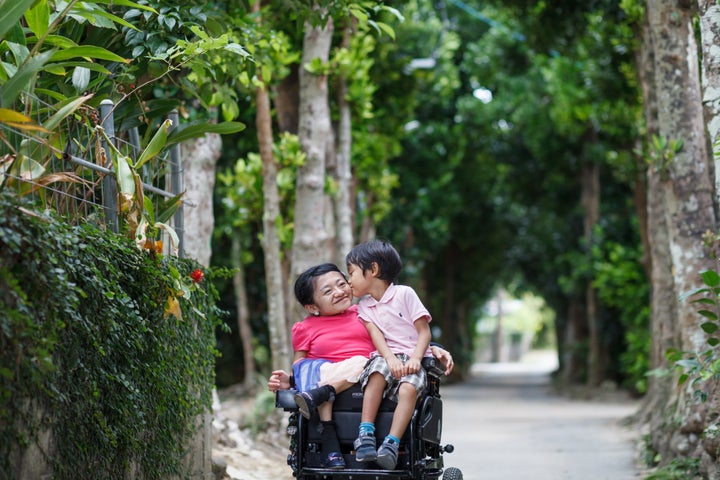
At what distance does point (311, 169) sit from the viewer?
11289 millimetres

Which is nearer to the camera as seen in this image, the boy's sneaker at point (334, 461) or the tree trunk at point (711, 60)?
the boy's sneaker at point (334, 461)

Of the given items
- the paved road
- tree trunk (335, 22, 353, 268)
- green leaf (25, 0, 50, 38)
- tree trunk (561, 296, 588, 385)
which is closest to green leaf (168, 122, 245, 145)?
green leaf (25, 0, 50, 38)

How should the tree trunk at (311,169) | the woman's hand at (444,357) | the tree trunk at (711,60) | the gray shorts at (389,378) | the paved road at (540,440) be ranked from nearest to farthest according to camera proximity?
the gray shorts at (389,378), the woman's hand at (444,357), the tree trunk at (711,60), the paved road at (540,440), the tree trunk at (311,169)

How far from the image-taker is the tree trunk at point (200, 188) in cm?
1005

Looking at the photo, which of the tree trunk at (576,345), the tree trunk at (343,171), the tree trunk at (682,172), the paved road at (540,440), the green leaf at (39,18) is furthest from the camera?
the tree trunk at (576,345)

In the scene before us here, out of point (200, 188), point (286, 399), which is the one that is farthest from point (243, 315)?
point (286, 399)

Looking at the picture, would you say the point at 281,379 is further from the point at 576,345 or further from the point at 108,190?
the point at 576,345

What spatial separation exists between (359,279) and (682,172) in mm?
4842

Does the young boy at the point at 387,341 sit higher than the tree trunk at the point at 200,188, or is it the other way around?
the tree trunk at the point at 200,188

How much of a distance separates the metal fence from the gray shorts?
5.18 ft

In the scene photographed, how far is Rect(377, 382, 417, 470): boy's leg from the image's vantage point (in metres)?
5.18

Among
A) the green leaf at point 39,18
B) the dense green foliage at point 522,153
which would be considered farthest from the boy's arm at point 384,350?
the dense green foliage at point 522,153

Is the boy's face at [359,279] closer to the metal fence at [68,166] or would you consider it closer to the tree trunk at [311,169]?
the metal fence at [68,166]

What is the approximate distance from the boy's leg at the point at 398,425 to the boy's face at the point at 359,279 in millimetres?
663
